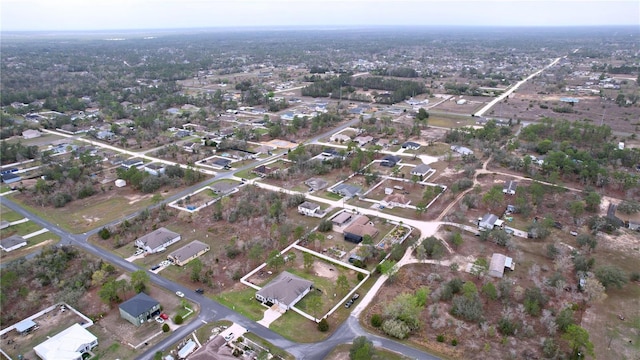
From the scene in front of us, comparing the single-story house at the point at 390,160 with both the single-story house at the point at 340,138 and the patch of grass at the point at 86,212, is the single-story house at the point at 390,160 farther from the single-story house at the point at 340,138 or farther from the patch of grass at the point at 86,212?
the patch of grass at the point at 86,212

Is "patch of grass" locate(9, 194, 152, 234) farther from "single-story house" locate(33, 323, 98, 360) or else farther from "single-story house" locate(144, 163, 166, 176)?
"single-story house" locate(33, 323, 98, 360)

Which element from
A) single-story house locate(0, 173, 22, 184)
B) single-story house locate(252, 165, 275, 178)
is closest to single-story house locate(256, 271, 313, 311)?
single-story house locate(252, 165, 275, 178)

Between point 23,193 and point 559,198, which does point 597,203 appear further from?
point 23,193

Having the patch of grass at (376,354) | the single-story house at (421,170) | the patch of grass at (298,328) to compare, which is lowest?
the patch of grass at (298,328)

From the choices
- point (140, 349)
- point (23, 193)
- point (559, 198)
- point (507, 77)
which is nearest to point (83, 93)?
point (23, 193)

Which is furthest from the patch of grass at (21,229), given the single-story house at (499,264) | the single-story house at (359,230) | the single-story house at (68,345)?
the single-story house at (499,264)

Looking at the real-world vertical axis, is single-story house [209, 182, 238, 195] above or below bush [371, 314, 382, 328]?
above

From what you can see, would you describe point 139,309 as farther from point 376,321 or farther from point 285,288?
point 376,321
